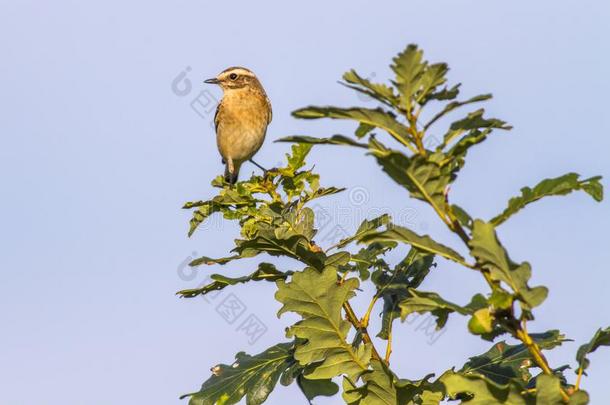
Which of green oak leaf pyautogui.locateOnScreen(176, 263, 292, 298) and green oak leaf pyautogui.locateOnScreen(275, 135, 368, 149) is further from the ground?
green oak leaf pyautogui.locateOnScreen(176, 263, 292, 298)

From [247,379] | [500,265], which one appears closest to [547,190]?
[500,265]

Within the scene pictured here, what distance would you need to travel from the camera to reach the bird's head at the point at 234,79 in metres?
14.7

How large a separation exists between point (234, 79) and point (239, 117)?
103cm

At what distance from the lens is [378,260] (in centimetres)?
489

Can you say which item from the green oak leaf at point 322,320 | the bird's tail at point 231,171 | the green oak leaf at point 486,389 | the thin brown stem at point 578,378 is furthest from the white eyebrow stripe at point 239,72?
the green oak leaf at point 486,389

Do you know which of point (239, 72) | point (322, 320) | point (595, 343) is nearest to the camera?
point (595, 343)

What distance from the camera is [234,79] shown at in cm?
1478

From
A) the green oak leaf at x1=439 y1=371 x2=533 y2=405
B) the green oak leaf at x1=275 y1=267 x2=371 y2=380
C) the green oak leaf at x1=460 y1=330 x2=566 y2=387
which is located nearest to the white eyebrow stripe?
the green oak leaf at x1=460 y1=330 x2=566 y2=387

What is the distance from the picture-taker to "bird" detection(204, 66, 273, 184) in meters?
14.1

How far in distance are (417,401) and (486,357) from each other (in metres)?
0.85

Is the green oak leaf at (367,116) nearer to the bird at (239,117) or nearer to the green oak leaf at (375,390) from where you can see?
the green oak leaf at (375,390)

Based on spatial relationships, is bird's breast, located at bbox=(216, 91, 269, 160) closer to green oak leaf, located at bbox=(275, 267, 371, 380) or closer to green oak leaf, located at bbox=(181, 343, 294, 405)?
green oak leaf, located at bbox=(181, 343, 294, 405)

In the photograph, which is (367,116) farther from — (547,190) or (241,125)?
(241,125)

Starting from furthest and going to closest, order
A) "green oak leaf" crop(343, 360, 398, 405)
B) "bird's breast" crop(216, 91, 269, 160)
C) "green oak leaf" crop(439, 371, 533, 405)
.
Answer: "bird's breast" crop(216, 91, 269, 160)
"green oak leaf" crop(343, 360, 398, 405)
"green oak leaf" crop(439, 371, 533, 405)
